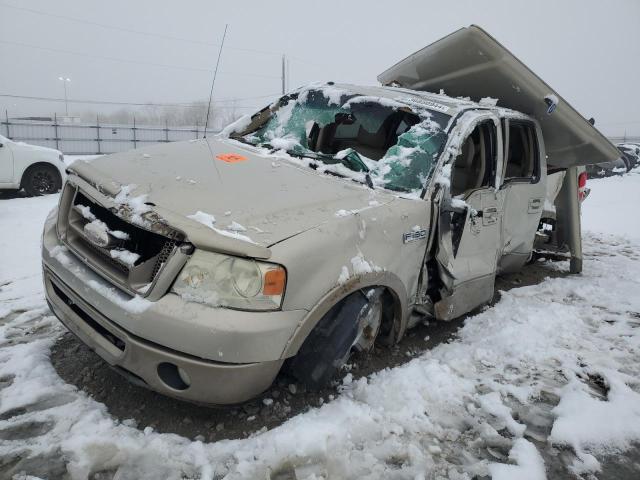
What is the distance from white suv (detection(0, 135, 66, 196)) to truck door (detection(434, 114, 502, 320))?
852cm

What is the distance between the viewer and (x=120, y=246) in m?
2.28

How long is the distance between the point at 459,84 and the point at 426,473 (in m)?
3.65

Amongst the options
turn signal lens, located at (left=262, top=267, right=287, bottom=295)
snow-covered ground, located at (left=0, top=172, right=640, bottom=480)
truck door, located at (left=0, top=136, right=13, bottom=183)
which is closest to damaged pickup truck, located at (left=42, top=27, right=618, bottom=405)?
turn signal lens, located at (left=262, top=267, right=287, bottom=295)

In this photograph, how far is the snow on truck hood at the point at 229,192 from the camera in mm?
2062

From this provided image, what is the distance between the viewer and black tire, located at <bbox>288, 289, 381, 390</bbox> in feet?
7.68

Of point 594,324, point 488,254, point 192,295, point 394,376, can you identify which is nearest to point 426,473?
point 394,376

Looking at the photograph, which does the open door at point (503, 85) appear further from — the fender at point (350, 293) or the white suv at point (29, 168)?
the white suv at point (29, 168)

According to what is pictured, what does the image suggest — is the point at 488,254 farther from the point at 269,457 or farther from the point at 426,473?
the point at 269,457

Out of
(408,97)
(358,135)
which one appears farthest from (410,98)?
(358,135)

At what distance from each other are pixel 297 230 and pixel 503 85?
2988 mm

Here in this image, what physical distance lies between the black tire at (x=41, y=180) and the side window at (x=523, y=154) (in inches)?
339

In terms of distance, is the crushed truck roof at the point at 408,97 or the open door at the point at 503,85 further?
the open door at the point at 503,85

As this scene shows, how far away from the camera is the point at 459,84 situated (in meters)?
4.48

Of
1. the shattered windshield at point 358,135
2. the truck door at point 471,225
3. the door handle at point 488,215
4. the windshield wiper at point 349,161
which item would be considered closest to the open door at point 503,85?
the truck door at point 471,225
